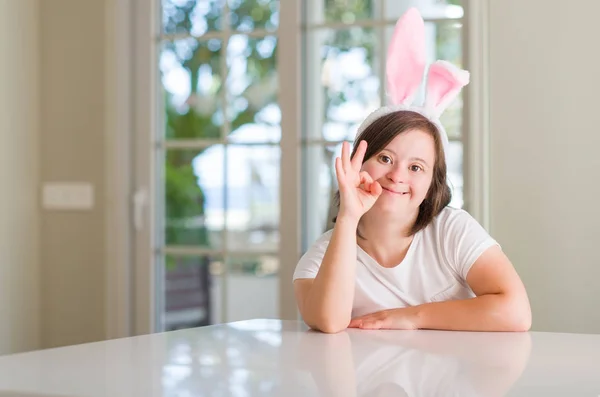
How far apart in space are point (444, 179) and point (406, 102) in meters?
0.21

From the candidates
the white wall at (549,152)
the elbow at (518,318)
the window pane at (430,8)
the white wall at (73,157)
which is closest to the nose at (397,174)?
the elbow at (518,318)

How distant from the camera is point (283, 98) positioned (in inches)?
132

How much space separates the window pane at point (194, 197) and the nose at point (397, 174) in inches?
68.0

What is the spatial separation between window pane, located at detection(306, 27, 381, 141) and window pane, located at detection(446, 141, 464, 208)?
15.0 inches

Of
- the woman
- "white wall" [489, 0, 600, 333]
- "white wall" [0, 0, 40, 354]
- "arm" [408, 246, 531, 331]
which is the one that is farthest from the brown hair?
"white wall" [0, 0, 40, 354]

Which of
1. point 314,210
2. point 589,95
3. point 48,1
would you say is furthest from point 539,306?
point 48,1

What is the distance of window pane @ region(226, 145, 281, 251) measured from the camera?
3398 mm

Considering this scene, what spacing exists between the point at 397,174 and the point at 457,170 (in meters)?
1.22

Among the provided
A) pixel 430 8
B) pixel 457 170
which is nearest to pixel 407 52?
pixel 457 170

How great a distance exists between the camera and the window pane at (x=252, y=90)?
3404mm

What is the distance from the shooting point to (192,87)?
360 centimetres

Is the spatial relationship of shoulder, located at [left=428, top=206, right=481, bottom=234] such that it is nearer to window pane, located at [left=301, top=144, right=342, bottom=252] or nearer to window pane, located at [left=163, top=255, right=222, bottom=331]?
window pane, located at [left=301, top=144, right=342, bottom=252]

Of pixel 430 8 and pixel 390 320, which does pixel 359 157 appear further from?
pixel 430 8

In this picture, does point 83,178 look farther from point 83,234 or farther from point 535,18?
point 535,18
